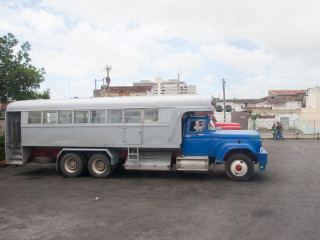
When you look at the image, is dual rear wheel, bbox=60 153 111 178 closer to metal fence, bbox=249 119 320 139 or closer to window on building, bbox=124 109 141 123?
window on building, bbox=124 109 141 123

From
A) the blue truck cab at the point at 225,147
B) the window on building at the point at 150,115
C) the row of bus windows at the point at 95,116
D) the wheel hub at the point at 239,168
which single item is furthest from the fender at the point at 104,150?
the wheel hub at the point at 239,168

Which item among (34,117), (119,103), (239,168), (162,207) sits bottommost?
(162,207)

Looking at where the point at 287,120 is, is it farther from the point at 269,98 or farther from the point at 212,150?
the point at 212,150

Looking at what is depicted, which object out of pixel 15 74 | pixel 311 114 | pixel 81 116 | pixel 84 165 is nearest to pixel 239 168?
pixel 84 165

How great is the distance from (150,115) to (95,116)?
206 cm

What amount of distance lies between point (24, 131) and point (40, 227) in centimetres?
571

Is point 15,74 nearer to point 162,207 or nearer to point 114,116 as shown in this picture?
point 114,116

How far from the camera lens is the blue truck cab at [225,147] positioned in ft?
28.0

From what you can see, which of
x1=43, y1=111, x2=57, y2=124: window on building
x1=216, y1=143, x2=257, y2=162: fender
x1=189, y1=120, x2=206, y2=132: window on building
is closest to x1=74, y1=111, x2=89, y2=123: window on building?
x1=43, y1=111, x2=57, y2=124: window on building

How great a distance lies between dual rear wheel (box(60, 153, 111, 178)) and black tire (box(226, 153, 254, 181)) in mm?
4215

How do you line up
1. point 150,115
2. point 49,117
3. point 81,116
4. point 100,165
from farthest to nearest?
point 49,117 → point 81,116 → point 100,165 → point 150,115

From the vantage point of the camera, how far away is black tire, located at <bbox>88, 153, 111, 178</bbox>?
927 cm

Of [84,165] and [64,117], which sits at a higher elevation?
[64,117]

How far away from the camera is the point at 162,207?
6230 millimetres
